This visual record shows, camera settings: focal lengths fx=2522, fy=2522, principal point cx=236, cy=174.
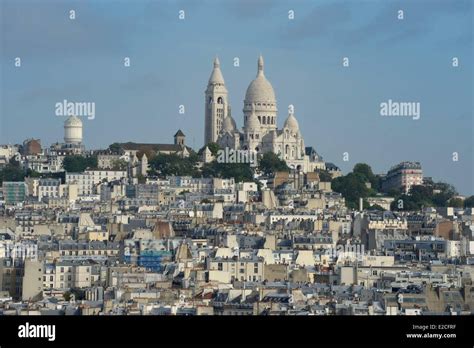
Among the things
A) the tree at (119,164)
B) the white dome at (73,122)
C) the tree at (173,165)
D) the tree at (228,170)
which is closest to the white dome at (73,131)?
the white dome at (73,122)

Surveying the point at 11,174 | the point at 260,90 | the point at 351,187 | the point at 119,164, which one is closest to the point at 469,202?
the point at 351,187

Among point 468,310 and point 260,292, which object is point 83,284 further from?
point 468,310

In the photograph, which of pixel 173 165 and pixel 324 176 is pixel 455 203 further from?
pixel 173 165

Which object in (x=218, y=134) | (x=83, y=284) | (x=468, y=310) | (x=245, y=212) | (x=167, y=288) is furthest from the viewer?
(x=218, y=134)

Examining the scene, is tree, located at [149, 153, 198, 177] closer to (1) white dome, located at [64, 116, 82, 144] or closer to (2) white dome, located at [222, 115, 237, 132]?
(1) white dome, located at [64, 116, 82, 144]

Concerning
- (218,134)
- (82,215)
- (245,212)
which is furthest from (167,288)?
(218,134)

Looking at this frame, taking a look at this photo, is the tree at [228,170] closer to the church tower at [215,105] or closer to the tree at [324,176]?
the tree at [324,176]

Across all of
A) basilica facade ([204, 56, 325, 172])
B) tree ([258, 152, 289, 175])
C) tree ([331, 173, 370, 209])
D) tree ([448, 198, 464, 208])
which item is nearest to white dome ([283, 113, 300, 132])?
basilica facade ([204, 56, 325, 172])
